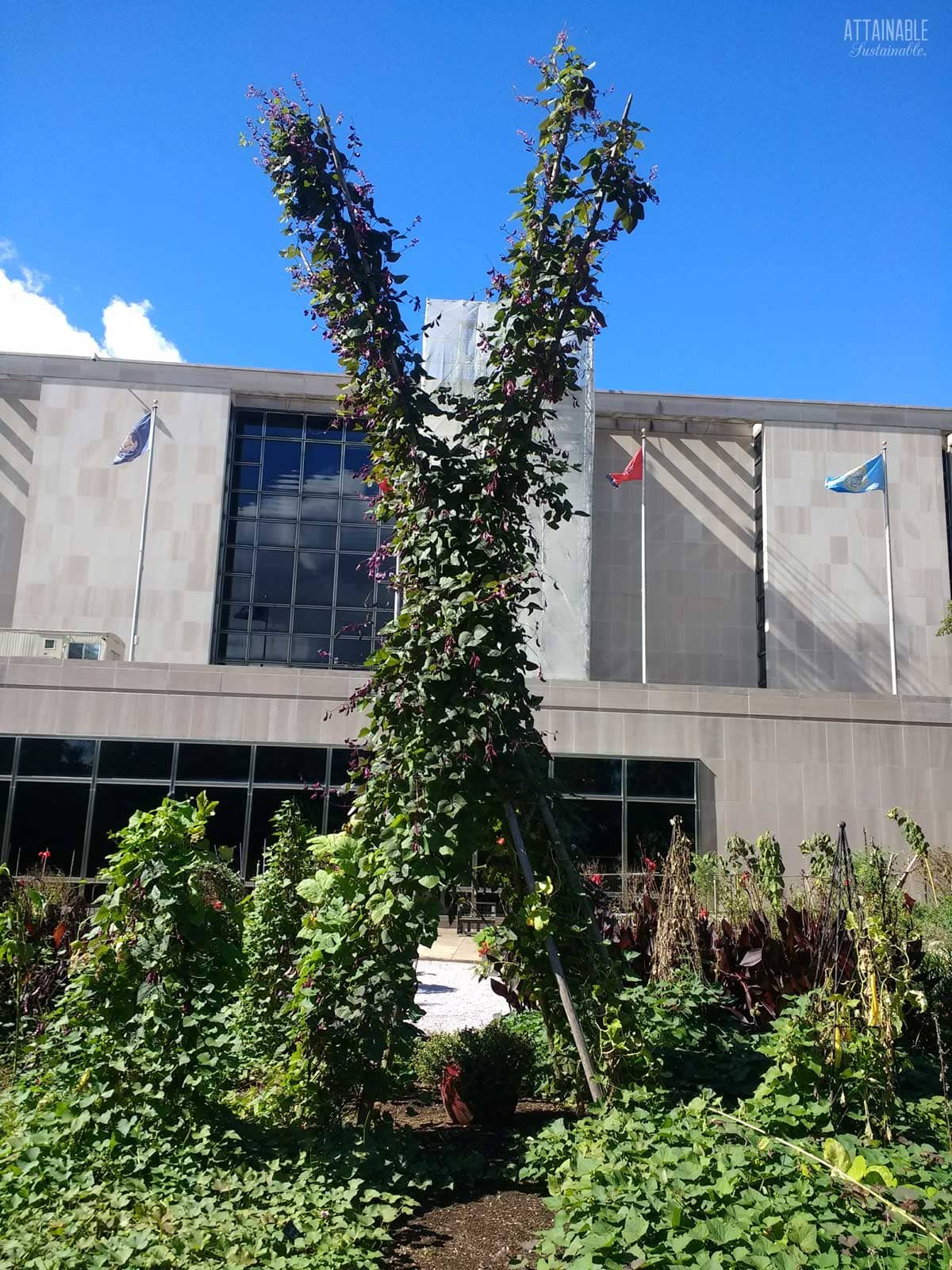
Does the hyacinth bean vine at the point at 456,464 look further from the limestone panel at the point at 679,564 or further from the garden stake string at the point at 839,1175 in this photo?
the limestone panel at the point at 679,564

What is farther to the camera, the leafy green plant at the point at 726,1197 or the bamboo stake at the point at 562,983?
the bamboo stake at the point at 562,983

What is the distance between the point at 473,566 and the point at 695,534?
24.1 metres

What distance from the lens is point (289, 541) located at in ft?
92.2

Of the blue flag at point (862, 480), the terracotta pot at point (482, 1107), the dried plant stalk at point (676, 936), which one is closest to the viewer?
the terracotta pot at point (482, 1107)

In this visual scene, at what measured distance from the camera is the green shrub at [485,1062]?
5.65m

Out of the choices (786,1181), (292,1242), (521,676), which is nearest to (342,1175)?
(292,1242)

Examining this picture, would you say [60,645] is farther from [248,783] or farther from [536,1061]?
[536,1061]

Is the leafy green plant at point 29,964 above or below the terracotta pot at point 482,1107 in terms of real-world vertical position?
above

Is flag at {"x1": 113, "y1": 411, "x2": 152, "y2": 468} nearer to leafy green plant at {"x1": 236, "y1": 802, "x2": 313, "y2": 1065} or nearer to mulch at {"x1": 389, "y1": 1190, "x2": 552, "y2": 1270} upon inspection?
leafy green plant at {"x1": 236, "y1": 802, "x2": 313, "y2": 1065}

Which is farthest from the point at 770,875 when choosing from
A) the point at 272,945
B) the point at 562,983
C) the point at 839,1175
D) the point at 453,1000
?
the point at 839,1175

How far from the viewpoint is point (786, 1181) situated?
158 inches

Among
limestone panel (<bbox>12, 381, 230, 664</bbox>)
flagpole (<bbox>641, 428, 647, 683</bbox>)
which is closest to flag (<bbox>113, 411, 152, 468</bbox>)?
limestone panel (<bbox>12, 381, 230, 664</bbox>)

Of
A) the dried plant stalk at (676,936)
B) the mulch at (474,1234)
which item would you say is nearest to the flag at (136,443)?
the dried plant stalk at (676,936)

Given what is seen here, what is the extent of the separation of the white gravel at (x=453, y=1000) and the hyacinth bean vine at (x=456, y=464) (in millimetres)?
3867
